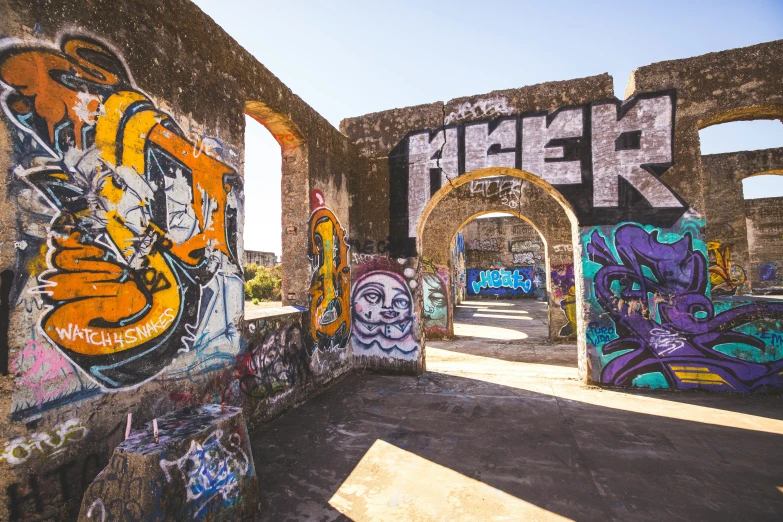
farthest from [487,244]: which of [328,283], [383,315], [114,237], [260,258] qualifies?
[114,237]

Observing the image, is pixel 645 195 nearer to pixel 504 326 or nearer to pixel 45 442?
pixel 45 442

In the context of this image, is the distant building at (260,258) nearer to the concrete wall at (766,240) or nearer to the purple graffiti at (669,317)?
the purple graffiti at (669,317)

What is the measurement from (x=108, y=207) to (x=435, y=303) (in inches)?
315

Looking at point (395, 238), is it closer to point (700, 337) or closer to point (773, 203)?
point (700, 337)

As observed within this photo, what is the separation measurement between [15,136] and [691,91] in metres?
6.91

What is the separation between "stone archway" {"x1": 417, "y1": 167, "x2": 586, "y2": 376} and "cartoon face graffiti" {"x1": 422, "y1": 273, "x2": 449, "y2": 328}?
233 millimetres

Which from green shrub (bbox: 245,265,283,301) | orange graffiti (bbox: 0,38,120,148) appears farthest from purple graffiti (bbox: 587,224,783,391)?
green shrub (bbox: 245,265,283,301)

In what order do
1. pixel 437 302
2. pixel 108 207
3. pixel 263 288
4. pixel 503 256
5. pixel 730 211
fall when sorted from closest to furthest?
pixel 108 207 → pixel 437 302 → pixel 730 211 → pixel 263 288 → pixel 503 256

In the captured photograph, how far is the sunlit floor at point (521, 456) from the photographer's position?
8.19ft

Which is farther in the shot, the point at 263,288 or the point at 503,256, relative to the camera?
the point at 503,256

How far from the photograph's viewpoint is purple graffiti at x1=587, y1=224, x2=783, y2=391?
4.55 metres

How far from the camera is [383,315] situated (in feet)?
19.4

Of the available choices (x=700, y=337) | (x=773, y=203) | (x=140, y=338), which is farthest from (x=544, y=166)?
(x=773, y=203)

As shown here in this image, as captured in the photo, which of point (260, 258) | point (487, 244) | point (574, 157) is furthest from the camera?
point (260, 258)
